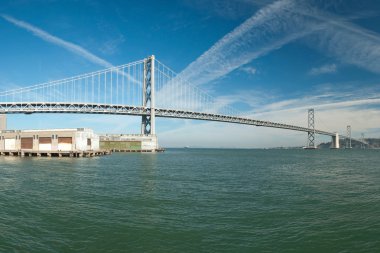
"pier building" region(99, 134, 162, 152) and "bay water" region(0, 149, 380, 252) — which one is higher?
"pier building" region(99, 134, 162, 152)

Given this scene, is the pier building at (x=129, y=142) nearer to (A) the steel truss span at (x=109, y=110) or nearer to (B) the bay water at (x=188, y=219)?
(A) the steel truss span at (x=109, y=110)

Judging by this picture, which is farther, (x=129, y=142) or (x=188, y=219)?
(x=129, y=142)

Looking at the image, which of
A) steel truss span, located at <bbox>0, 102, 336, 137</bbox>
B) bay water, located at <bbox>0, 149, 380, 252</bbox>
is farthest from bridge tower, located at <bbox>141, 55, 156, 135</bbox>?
bay water, located at <bbox>0, 149, 380, 252</bbox>

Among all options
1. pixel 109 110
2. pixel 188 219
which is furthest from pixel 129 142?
pixel 188 219

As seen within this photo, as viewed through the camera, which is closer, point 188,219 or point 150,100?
point 188,219

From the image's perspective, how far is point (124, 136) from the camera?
9656cm

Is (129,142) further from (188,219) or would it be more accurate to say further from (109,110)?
(188,219)

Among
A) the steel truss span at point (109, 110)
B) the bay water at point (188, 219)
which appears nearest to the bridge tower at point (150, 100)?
the steel truss span at point (109, 110)

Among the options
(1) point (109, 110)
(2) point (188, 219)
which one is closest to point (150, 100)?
(1) point (109, 110)

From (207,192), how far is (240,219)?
6.44 m

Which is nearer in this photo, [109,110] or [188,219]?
[188,219]

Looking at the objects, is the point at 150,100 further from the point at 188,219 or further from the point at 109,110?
the point at 188,219

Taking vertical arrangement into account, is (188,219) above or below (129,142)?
below

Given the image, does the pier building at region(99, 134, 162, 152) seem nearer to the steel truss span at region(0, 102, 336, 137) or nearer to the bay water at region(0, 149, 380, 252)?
the steel truss span at region(0, 102, 336, 137)
